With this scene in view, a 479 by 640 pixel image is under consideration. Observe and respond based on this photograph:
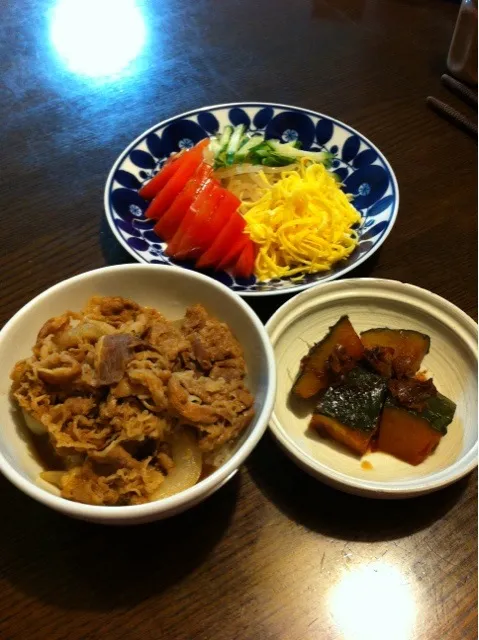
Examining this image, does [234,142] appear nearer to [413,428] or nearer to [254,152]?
[254,152]

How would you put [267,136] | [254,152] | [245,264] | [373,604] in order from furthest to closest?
[267,136] → [254,152] → [245,264] → [373,604]

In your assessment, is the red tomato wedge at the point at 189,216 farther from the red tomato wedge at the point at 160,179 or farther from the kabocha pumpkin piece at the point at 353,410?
A: the kabocha pumpkin piece at the point at 353,410

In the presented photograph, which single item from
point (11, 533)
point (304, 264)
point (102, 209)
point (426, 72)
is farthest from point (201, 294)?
point (426, 72)

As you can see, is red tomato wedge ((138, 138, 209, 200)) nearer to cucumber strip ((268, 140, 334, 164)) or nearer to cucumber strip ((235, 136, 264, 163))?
cucumber strip ((235, 136, 264, 163))

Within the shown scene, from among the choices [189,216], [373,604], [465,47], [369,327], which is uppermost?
[465,47]

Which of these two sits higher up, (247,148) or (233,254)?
(247,148)

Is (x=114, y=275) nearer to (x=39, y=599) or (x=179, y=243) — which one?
(x=179, y=243)

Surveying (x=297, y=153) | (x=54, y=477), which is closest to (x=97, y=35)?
(x=297, y=153)
